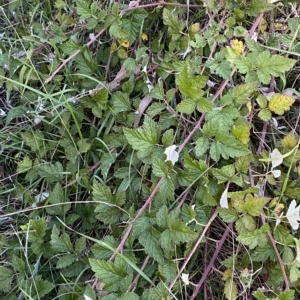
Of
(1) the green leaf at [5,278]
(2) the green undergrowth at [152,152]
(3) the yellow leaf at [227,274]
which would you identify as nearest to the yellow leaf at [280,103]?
(2) the green undergrowth at [152,152]

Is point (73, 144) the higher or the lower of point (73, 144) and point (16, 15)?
the lower

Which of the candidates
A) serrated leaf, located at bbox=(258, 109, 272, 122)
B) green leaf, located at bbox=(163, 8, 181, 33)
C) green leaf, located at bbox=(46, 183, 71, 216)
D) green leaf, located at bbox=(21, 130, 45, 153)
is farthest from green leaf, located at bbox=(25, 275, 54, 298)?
green leaf, located at bbox=(163, 8, 181, 33)

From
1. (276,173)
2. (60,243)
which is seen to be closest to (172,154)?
(276,173)

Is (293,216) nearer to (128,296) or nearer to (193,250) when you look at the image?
(193,250)

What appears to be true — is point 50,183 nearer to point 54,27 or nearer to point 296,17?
point 54,27

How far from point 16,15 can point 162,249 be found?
1.08 metres

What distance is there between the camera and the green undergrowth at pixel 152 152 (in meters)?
1.12

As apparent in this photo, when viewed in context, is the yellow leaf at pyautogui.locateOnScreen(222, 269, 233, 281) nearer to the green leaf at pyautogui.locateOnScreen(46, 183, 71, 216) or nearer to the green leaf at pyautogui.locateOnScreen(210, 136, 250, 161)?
the green leaf at pyautogui.locateOnScreen(210, 136, 250, 161)

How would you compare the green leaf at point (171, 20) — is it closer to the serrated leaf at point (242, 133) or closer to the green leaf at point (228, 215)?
the serrated leaf at point (242, 133)

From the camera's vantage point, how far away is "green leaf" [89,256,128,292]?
1031 mm

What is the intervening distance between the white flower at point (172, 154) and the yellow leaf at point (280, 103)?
29 centimetres

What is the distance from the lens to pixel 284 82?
51.1 inches

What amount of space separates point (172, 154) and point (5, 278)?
0.56 meters

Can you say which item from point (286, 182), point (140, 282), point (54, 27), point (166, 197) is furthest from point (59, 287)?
point (54, 27)
